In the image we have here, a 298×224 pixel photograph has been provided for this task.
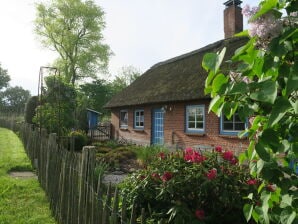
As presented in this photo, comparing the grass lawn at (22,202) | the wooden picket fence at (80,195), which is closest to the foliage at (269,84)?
the wooden picket fence at (80,195)

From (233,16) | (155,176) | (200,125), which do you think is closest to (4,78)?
(233,16)

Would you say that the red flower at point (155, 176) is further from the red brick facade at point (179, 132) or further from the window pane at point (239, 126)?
the window pane at point (239, 126)

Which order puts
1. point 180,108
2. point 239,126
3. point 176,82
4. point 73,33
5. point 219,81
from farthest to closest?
point 73,33, point 176,82, point 180,108, point 239,126, point 219,81

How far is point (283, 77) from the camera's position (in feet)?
4.14

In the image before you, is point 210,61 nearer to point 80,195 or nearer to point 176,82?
point 80,195

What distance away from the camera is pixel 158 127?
17.6 metres

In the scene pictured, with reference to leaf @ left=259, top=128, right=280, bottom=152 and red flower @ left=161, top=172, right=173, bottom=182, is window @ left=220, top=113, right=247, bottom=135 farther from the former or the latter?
leaf @ left=259, top=128, right=280, bottom=152

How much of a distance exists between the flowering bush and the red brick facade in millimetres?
7920

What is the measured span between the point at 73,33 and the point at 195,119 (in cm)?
3270

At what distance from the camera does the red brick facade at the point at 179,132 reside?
12438 mm

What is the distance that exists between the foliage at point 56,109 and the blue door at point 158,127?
15.2ft

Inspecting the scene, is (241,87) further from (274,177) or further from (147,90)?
(147,90)

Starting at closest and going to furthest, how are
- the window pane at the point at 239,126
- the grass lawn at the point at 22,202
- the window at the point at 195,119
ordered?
the grass lawn at the point at 22,202 → the window pane at the point at 239,126 → the window at the point at 195,119

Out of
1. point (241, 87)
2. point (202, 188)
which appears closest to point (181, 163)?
point (202, 188)
